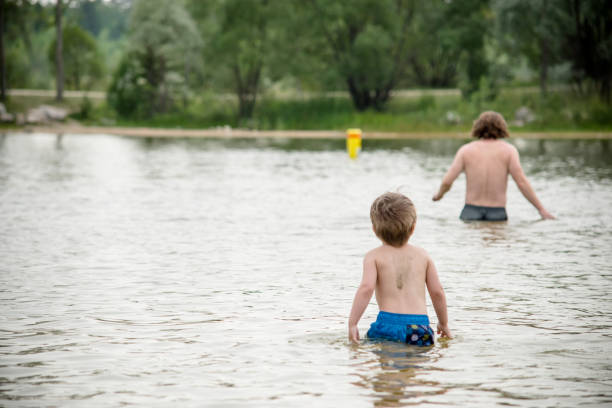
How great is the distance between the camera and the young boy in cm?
672

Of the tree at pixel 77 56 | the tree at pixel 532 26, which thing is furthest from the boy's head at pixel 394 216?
the tree at pixel 77 56

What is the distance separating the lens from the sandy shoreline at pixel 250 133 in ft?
160

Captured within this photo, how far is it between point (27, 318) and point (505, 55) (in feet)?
168

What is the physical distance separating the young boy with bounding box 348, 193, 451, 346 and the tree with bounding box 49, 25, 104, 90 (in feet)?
252

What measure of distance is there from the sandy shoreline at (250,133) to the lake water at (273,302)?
29036 millimetres

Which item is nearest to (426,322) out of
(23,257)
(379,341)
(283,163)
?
(379,341)

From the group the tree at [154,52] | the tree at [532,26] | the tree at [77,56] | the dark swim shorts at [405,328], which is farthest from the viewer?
the tree at [77,56]

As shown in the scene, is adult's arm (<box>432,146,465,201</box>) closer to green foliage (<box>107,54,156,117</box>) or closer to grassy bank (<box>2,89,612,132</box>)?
grassy bank (<box>2,89,612,132</box>)

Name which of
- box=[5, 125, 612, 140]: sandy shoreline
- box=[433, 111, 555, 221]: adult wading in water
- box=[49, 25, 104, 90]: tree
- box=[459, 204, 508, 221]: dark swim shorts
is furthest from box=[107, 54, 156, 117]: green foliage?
box=[433, 111, 555, 221]: adult wading in water

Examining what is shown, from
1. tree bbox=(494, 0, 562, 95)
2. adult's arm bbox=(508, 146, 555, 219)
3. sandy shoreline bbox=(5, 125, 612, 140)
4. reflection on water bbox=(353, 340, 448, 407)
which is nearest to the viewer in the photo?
reflection on water bbox=(353, 340, 448, 407)

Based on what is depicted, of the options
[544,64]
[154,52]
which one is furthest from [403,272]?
[154,52]

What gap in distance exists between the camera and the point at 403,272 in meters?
6.80

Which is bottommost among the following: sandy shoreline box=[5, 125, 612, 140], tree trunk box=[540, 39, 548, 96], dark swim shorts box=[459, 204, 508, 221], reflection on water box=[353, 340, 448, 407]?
sandy shoreline box=[5, 125, 612, 140]

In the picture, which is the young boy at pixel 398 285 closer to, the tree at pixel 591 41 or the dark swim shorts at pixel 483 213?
the dark swim shorts at pixel 483 213
